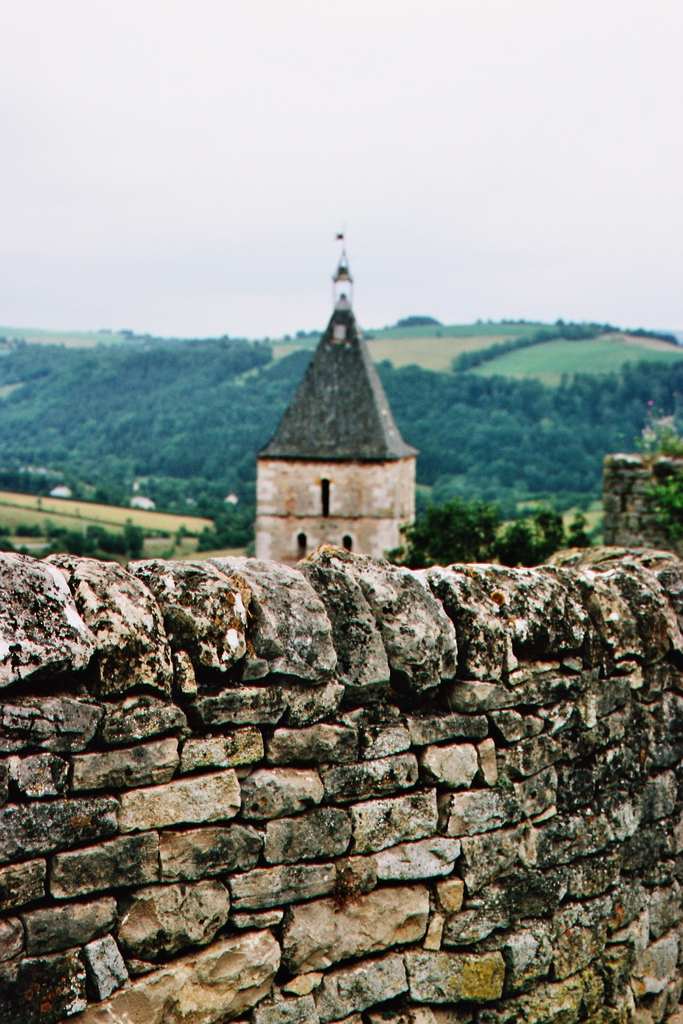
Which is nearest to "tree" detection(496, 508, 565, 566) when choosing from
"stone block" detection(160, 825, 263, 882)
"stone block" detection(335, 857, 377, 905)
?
"stone block" detection(335, 857, 377, 905)

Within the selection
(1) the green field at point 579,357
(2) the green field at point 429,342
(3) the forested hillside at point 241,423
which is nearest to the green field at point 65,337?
(3) the forested hillside at point 241,423

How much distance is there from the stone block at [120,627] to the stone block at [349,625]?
1.64 feet

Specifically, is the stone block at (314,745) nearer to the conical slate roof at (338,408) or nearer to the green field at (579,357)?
the conical slate roof at (338,408)

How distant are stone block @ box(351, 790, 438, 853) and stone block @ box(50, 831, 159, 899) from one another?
1.80 feet

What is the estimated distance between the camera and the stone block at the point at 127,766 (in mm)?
2293

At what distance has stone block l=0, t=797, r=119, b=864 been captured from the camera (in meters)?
→ 2.19

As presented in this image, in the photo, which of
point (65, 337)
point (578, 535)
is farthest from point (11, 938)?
point (65, 337)

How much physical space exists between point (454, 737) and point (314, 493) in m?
30.8

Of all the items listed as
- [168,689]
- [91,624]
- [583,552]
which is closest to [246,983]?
[168,689]

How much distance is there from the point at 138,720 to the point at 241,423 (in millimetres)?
89708

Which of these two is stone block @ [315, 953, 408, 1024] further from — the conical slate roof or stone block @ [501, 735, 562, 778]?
the conical slate roof

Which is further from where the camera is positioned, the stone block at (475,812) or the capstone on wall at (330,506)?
the capstone on wall at (330,506)

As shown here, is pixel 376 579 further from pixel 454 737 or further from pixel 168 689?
pixel 168 689

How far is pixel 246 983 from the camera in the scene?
101 inches
